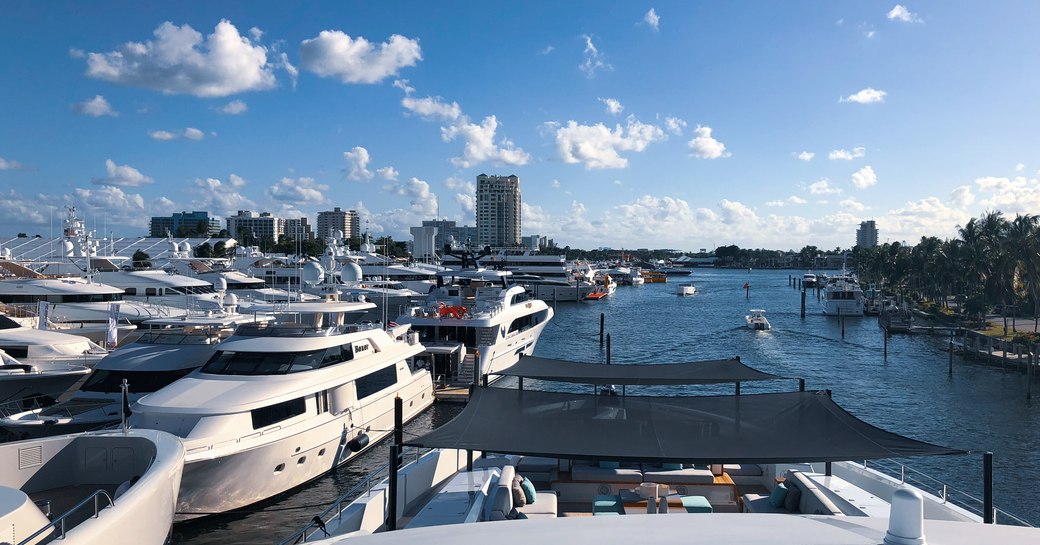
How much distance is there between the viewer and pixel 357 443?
19828mm

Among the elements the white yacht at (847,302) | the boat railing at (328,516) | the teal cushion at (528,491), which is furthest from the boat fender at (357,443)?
the white yacht at (847,302)

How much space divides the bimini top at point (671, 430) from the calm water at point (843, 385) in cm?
802

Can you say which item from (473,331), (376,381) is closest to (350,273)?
(473,331)

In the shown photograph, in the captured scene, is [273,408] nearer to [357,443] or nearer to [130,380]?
[357,443]

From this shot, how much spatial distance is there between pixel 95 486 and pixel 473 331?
70.1 ft

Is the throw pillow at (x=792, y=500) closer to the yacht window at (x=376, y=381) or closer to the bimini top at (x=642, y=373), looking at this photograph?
the bimini top at (x=642, y=373)

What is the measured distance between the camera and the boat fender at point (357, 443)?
64.8 ft

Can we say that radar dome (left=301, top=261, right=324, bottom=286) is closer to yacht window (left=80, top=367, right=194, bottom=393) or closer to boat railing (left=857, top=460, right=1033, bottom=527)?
yacht window (left=80, top=367, right=194, bottom=393)

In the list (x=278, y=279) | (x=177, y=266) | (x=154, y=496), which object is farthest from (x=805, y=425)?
(x=278, y=279)

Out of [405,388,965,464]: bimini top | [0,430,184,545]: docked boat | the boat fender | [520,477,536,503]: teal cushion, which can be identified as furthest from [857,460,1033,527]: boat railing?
[0,430,184,545]: docked boat

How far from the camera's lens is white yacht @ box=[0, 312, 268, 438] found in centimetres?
1680

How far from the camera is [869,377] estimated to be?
3819 centimetres

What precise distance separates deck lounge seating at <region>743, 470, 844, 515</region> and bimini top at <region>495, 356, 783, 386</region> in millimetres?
3850

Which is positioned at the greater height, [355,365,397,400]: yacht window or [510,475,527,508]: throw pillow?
[510,475,527,508]: throw pillow
